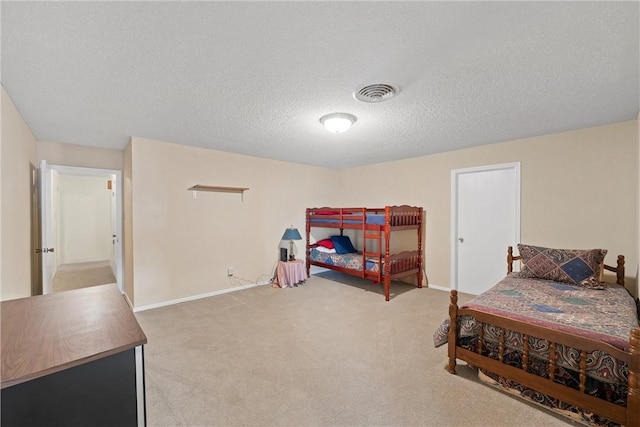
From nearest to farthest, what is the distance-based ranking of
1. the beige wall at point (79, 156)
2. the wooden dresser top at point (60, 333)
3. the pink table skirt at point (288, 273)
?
the wooden dresser top at point (60, 333), the beige wall at point (79, 156), the pink table skirt at point (288, 273)

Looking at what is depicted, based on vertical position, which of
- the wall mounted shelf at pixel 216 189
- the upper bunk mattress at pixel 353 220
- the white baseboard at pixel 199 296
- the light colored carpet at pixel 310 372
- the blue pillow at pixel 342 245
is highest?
the wall mounted shelf at pixel 216 189

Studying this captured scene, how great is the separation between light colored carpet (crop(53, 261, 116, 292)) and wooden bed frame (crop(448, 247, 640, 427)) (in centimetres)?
564

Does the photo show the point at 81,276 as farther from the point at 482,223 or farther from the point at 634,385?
the point at 634,385

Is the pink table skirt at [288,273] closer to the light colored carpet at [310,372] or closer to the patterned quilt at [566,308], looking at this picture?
the light colored carpet at [310,372]

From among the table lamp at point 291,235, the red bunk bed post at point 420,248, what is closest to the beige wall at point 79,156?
the table lamp at point 291,235

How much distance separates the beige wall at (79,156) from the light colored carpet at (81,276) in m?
2.21

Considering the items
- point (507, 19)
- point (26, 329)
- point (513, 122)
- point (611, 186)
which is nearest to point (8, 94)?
point (26, 329)

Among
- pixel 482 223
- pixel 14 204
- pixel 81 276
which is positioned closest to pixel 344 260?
pixel 482 223

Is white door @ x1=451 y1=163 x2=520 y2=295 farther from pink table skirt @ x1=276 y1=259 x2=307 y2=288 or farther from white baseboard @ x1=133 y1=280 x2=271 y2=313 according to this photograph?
white baseboard @ x1=133 y1=280 x2=271 y2=313

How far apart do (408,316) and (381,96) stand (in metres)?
2.55

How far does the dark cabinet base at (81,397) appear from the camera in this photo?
958mm

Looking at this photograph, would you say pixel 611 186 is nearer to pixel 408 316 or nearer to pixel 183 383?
pixel 408 316

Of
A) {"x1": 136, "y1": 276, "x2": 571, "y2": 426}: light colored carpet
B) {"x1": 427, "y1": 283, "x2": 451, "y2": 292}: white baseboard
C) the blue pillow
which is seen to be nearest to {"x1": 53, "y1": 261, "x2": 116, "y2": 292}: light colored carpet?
{"x1": 136, "y1": 276, "x2": 571, "y2": 426}: light colored carpet

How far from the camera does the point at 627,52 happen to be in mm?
1595
